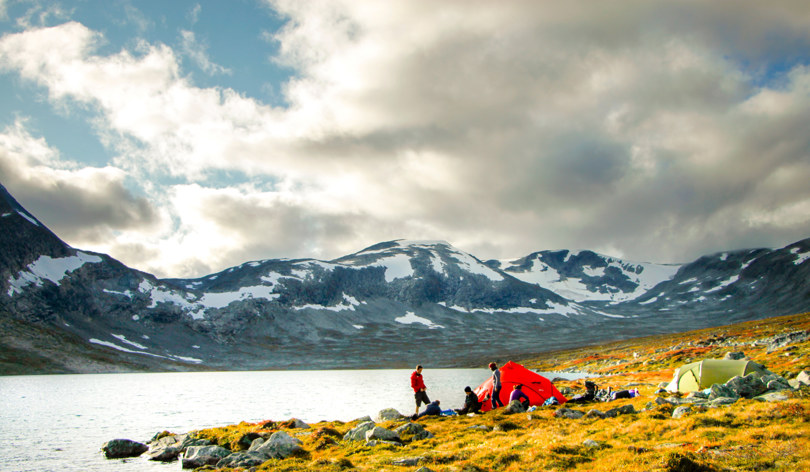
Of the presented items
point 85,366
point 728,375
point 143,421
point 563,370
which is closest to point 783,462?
point 728,375

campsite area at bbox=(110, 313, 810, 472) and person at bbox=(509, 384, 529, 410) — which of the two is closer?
campsite area at bbox=(110, 313, 810, 472)

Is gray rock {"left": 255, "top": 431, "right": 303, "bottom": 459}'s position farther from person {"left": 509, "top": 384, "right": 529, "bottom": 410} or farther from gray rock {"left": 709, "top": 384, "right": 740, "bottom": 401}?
gray rock {"left": 709, "top": 384, "right": 740, "bottom": 401}

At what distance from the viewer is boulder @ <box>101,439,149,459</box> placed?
3002cm

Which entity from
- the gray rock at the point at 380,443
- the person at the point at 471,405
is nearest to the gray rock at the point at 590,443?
the gray rock at the point at 380,443

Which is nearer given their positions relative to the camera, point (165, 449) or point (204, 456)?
point (204, 456)

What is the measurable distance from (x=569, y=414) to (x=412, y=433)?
8.85 metres

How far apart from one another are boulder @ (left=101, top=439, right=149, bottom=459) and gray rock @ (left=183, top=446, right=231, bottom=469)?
5.83 metres

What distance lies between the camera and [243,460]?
918 inches

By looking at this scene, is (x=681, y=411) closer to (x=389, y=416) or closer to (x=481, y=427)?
(x=481, y=427)

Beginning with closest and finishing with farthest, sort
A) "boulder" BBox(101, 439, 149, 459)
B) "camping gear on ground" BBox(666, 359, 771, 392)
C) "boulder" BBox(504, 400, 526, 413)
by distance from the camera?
"boulder" BBox(101, 439, 149, 459) → "boulder" BBox(504, 400, 526, 413) → "camping gear on ground" BBox(666, 359, 771, 392)

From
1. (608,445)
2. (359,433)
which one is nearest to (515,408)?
(359,433)

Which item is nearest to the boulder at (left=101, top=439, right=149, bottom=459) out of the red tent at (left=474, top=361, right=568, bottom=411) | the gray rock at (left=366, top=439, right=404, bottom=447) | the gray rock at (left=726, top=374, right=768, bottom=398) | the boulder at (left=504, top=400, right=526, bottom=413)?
the gray rock at (left=366, top=439, right=404, bottom=447)

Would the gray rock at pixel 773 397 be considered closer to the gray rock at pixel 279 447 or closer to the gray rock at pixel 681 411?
the gray rock at pixel 681 411

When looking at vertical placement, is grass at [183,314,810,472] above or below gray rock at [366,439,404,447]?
above
